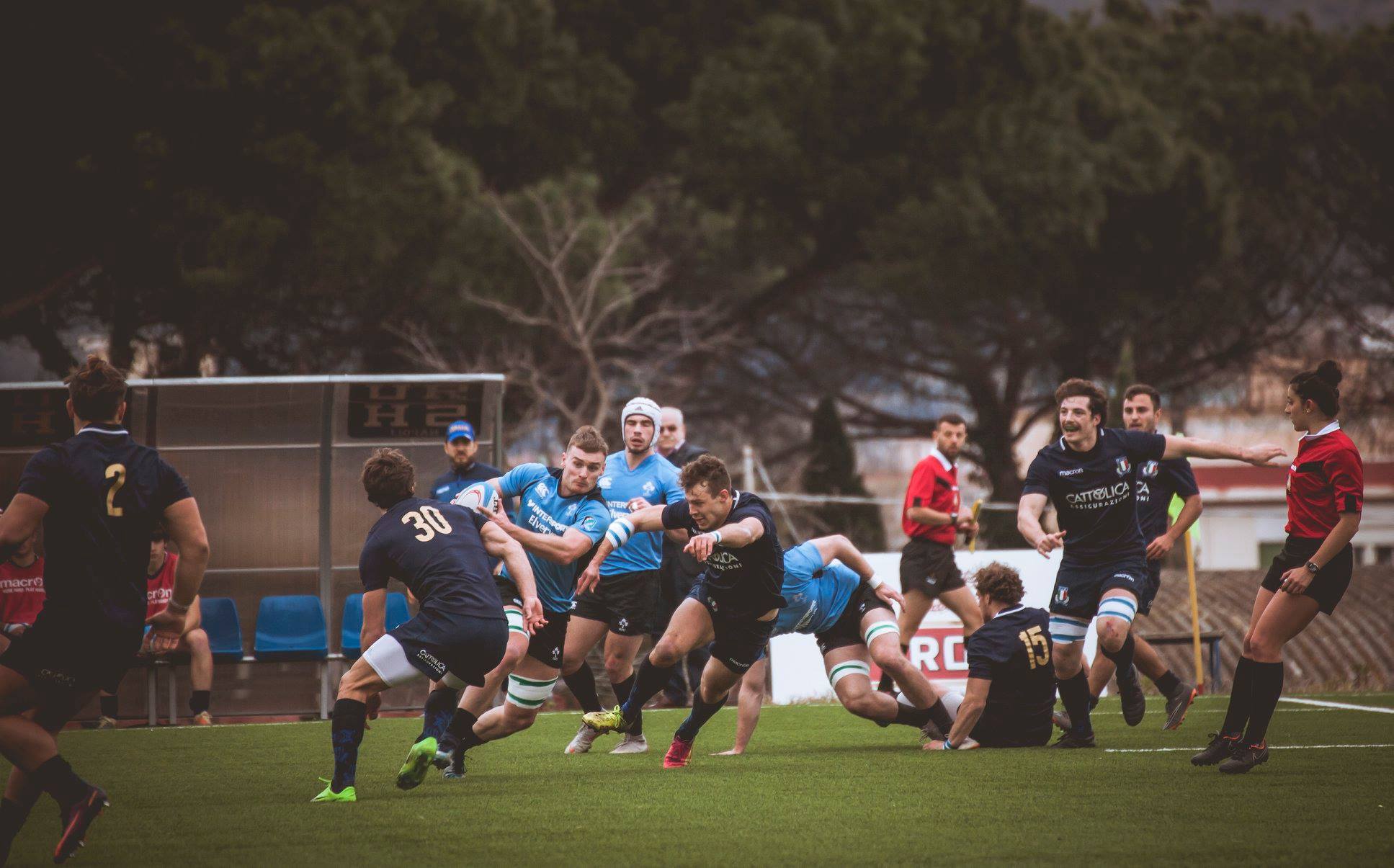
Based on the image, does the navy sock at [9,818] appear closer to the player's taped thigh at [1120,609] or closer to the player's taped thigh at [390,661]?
the player's taped thigh at [390,661]

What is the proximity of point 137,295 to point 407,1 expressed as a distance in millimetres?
6121

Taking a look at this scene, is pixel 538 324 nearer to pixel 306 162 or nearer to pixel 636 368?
pixel 636 368

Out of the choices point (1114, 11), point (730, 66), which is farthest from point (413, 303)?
point (1114, 11)

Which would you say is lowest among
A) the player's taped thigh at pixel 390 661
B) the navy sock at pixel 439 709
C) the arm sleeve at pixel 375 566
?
→ the navy sock at pixel 439 709

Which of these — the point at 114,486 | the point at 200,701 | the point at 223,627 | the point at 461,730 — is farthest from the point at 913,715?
the point at 223,627

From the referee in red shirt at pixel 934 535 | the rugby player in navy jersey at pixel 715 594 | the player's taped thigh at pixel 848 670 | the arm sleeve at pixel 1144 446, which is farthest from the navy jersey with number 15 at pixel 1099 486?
the referee in red shirt at pixel 934 535

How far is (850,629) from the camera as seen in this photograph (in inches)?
356

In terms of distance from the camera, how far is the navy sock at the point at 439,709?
295 inches

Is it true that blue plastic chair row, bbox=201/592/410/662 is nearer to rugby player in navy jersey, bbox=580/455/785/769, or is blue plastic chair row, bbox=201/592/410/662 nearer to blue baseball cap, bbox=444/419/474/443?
blue baseball cap, bbox=444/419/474/443

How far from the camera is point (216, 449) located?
14469 millimetres

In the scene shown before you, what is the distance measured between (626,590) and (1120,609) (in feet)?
9.67

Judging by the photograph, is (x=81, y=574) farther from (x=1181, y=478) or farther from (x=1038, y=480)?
(x=1181, y=478)

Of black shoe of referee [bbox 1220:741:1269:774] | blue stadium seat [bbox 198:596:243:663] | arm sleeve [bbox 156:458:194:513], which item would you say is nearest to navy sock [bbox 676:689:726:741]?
black shoe of referee [bbox 1220:741:1269:774]

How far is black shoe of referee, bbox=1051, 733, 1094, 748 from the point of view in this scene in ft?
29.5
